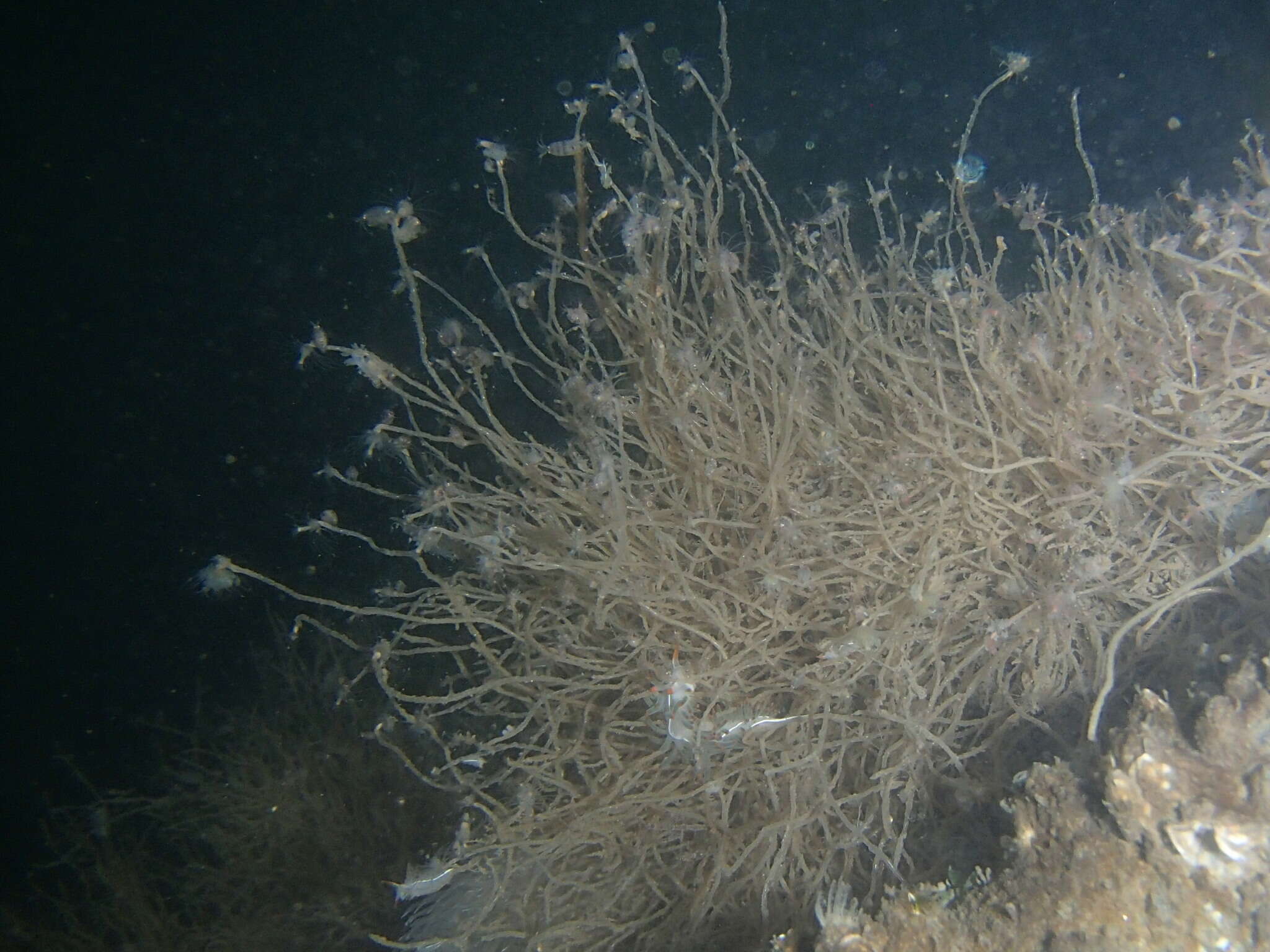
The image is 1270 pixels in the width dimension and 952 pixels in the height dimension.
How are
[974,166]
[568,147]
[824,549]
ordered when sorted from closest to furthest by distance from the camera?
[824,549] → [568,147] → [974,166]

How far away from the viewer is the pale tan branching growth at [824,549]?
8.04 feet

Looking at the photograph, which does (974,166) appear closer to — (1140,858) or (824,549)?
(824,549)

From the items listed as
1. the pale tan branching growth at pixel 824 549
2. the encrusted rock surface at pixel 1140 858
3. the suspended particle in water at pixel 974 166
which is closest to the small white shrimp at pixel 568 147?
the pale tan branching growth at pixel 824 549

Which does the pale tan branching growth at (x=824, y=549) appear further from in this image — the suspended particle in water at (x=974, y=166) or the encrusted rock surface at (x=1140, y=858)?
the suspended particle in water at (x=974, y=166)

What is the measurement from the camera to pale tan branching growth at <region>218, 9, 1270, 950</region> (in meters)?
2.45

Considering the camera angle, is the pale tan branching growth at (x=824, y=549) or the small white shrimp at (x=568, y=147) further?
the small white shrimp at (x=568, y=147)

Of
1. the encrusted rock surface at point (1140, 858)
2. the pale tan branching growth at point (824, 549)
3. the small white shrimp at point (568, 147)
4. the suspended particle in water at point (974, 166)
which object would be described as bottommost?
the encrusted rock surface at point (1140, 858)

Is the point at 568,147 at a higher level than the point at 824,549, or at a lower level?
higher

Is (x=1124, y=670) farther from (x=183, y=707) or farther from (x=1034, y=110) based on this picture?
(x=183, y=707)

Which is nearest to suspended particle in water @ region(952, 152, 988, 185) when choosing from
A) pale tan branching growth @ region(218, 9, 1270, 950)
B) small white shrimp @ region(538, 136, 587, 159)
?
pale tan branching growth @ region(218, 9, 1270, 950)

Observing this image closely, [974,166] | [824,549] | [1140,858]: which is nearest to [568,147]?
[824,549]

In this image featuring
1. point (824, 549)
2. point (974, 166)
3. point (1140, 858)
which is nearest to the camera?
point (1140, 858)

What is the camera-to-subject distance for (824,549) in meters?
2.55

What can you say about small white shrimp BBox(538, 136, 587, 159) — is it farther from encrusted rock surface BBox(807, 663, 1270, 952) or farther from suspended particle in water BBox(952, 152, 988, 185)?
suspended particle in water BBox(952, 152, 988, 185)
